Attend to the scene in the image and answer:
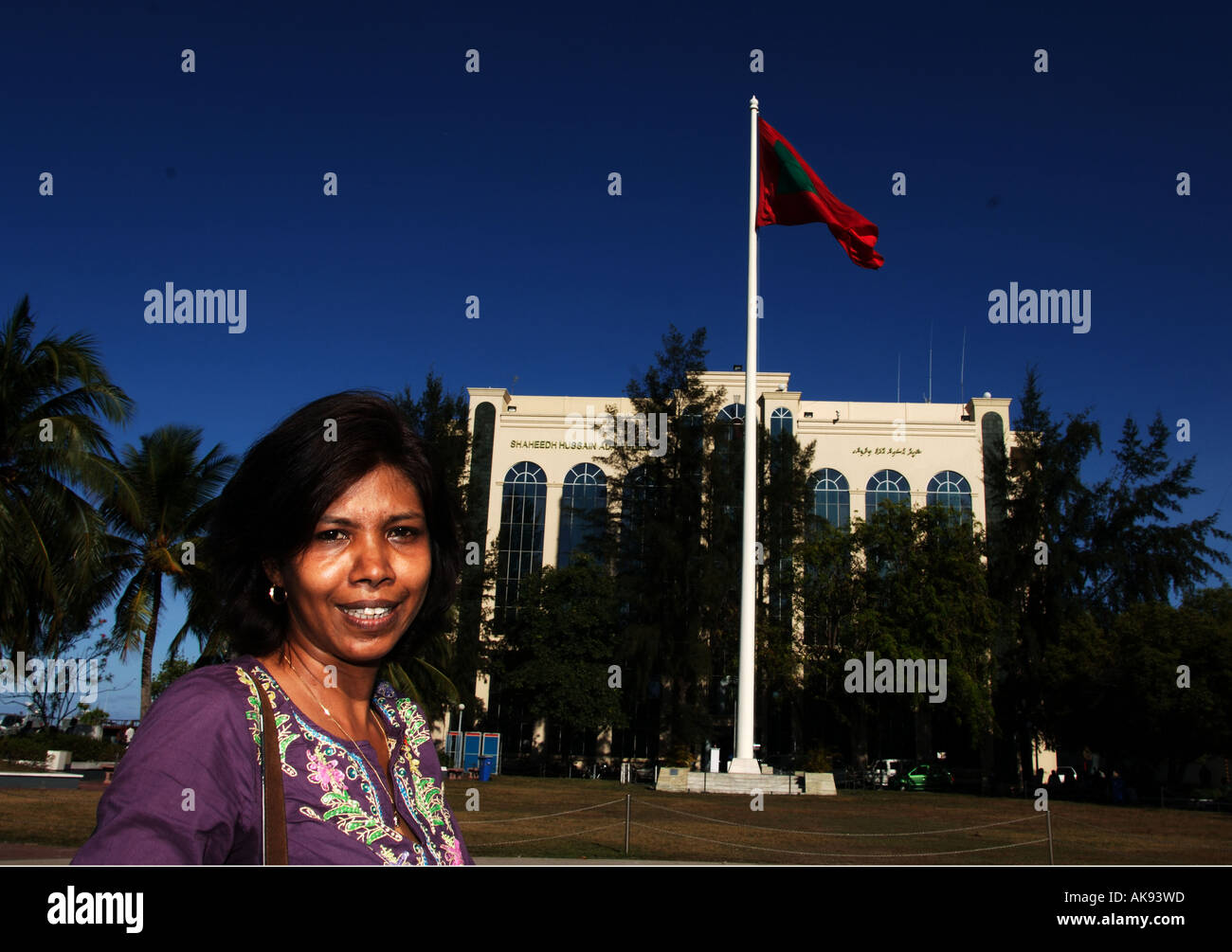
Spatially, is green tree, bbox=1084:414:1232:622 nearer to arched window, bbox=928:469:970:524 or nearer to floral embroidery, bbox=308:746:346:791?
arched window, bbox=928:469:970:524

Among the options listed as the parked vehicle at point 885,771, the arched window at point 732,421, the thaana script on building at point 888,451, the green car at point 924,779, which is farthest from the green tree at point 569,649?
the thaana script on building at point 888,451

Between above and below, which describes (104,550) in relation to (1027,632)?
above

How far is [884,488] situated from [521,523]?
805 inches

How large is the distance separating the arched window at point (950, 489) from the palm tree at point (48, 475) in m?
42.0

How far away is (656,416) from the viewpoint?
44688 mm

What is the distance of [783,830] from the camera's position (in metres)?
17.2

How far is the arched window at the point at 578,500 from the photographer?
2028 inches

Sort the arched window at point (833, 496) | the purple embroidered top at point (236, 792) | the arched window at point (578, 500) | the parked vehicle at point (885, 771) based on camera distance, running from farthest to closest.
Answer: the arched window at point (578, 500) < the arched window at point (833, 496) < the parked vehicle at point (885, 771) < the purple embroidered top at point (236, 792)

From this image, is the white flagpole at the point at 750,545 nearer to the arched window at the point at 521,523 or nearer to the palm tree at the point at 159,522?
the palm tree at the point at 159,522

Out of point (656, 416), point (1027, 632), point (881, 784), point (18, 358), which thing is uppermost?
point (656, 416)

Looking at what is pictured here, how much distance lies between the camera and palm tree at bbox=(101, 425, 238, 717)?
952 inches
